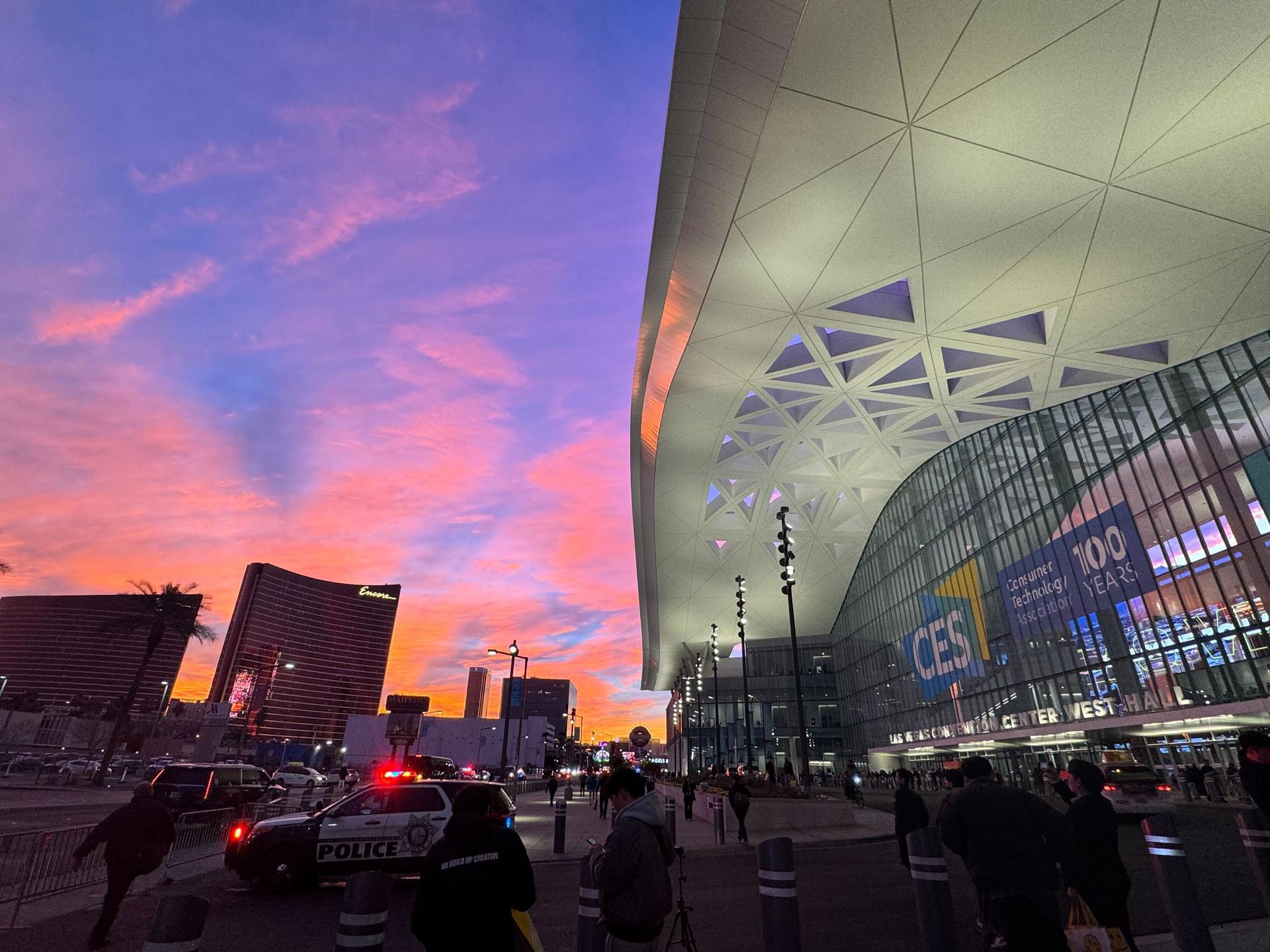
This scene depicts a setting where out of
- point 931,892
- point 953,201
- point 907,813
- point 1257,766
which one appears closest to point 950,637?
point 953,201

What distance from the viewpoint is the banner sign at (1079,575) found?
25656mm

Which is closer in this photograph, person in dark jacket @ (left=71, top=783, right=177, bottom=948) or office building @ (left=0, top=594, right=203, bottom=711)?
person in dark jacket @ (left=71, top=783, right=177, bottom=948)

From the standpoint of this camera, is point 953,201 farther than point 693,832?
No

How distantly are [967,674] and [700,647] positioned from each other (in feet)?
137

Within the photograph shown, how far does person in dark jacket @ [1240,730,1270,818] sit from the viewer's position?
595 cm

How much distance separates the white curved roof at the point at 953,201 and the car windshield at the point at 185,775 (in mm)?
20828

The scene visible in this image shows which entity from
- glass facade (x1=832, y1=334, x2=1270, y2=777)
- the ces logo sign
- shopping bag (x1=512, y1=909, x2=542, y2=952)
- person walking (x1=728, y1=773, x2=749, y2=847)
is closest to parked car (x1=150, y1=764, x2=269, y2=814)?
person walking (x1=728, y1=773, x2=749, y2=847)

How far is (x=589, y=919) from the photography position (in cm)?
486

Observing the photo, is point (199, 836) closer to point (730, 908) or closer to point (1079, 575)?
point (730, 908)

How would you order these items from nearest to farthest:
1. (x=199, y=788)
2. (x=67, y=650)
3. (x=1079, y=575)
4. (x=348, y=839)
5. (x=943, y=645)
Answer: (x=348, y=839), (x=199, y=788), (x=1079, y=575), (x=943, y=645), (x=67, y=650)

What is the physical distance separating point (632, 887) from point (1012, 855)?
107 inches

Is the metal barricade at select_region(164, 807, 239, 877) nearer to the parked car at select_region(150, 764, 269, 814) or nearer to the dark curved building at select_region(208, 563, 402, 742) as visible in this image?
the parked car at select_region(150, 764, 269, 814)

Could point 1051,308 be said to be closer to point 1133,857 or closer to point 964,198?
point 964,198

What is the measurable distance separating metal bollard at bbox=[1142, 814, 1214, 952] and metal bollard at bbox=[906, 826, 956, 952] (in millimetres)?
1995
